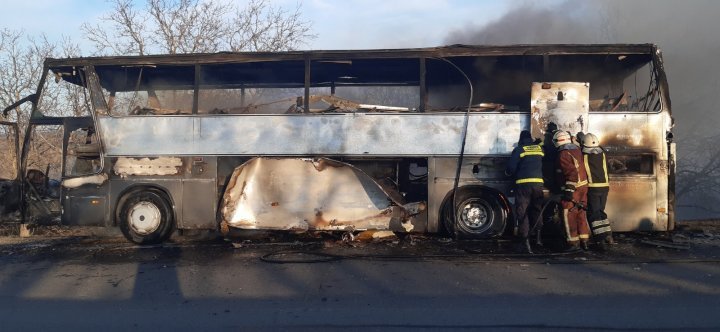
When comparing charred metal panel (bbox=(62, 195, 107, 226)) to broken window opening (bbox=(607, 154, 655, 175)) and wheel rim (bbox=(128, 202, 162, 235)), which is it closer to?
wheel rim (bbox=(128, 202, 162, 235))

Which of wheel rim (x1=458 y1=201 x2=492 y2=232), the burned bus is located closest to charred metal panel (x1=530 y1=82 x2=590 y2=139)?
the burned bus

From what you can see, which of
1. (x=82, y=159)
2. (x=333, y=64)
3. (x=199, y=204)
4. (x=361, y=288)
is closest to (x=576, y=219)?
(x=361, y=288)

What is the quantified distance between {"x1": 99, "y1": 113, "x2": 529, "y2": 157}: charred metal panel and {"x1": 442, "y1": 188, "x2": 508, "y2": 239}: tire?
68 centimetres

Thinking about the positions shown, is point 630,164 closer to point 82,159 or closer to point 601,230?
point 601,230

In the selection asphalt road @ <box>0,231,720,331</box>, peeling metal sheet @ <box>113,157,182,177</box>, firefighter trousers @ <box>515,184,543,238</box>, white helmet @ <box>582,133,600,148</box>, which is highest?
white helmet @ <box>582,133,600,148</box>

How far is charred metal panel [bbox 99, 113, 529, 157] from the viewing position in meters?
8.61

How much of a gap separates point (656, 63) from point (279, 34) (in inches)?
582

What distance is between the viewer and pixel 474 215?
29.0 ft

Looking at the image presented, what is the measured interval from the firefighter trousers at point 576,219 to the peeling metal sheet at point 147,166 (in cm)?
570

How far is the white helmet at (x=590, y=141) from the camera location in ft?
26.7

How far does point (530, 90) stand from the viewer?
28.8 ft

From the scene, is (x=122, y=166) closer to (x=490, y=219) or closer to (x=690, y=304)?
(x=490, y=219)

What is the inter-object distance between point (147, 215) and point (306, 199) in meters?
2.53

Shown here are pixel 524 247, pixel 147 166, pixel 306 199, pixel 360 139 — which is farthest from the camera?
pixel 147 166
